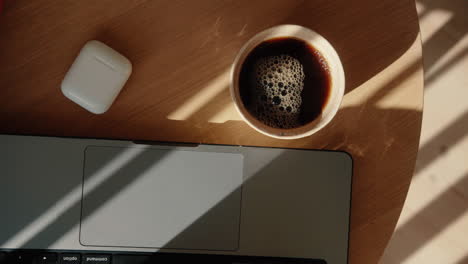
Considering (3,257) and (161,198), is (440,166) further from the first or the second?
(3,257)

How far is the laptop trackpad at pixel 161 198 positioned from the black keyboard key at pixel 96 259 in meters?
0.02

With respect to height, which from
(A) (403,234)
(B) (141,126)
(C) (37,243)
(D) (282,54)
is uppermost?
(D) (282,54)

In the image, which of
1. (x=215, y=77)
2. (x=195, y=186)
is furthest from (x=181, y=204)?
(x=215, y=77)

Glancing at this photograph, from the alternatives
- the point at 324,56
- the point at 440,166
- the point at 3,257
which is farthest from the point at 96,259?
the point at 440,166

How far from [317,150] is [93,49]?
1.14 ft

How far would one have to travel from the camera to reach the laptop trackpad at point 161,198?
62 cm

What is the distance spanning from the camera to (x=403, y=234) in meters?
1.15

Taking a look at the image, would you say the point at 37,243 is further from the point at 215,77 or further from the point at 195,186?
the point at 215,77

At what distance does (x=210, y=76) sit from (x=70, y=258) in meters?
0.32

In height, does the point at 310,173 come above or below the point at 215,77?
below

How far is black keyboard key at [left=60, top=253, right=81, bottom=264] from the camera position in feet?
1.99

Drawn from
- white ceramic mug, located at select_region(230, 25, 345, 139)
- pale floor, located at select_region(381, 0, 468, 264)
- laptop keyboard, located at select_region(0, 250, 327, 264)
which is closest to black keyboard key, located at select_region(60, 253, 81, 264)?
laptop keyboard, located at select_region(0, 250, 327, 264)

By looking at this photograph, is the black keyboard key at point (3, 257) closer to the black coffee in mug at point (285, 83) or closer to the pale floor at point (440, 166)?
the black coffee in mug at point (285, 83)

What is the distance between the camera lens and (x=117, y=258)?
0.61 meters
